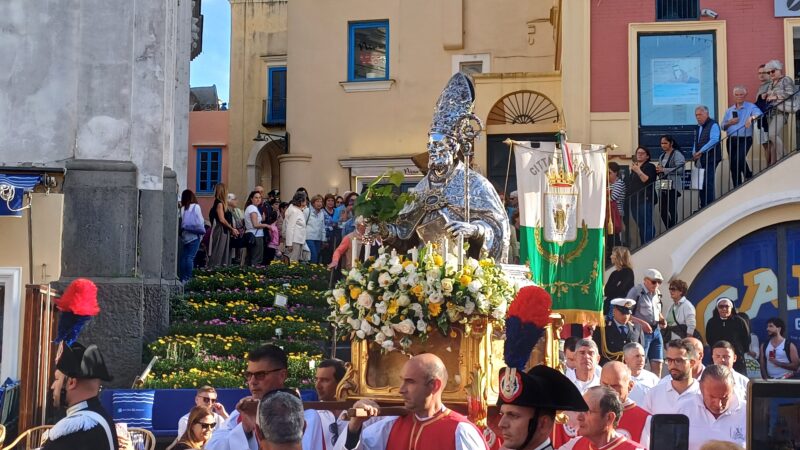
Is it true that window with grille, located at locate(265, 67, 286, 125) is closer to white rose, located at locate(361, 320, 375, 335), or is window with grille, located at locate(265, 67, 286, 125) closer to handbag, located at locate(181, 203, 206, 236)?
handbag, located at locate(181, 203, 206, 236)

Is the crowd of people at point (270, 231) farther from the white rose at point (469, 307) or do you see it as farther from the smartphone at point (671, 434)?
the smartphone at point (671, 434)

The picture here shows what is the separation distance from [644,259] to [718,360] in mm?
9632

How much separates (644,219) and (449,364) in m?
11.7

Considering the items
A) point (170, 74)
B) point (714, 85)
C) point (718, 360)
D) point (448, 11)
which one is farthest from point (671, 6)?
point (718, 360)

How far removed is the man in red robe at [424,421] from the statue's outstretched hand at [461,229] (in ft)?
9.07

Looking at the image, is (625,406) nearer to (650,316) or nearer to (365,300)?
(365,300)

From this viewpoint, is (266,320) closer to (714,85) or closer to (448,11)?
(714,85)

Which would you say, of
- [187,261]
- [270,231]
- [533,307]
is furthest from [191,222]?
[533,307]

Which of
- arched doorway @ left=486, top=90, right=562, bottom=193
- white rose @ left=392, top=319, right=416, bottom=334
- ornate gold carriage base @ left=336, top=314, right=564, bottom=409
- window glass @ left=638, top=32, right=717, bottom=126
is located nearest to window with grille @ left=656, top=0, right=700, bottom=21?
window glass @ left=638, top=32, right=717, bottom=126

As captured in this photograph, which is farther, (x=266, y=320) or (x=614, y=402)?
(x=266, y=320)

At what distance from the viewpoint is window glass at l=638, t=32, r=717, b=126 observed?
2438cm

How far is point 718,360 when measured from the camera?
10.8 metres

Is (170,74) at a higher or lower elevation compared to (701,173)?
higher

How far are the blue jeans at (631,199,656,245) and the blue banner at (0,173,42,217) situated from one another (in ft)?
30.9
